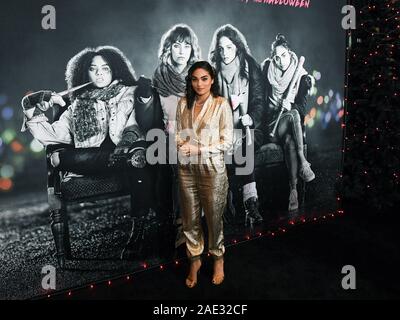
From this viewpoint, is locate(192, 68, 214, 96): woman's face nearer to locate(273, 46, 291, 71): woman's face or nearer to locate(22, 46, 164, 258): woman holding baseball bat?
locate(22, 46, 164, 258): woman holding baseball bat

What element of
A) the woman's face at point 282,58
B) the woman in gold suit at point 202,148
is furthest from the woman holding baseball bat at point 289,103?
the woman in gold suit at point 202,148

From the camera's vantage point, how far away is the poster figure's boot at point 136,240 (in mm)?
2641

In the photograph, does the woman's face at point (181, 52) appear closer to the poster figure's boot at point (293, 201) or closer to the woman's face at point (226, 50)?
the woman's face at point (226, 50)

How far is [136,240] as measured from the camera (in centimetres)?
266

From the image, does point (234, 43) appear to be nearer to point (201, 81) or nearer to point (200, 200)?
point (201, 81)

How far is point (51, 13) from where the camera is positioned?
2164mm

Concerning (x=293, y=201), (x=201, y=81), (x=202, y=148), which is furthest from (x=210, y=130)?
(x=293, y=201)

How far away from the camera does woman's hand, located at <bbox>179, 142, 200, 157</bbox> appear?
2223mm

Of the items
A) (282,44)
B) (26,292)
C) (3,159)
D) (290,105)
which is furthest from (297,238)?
(3,159)

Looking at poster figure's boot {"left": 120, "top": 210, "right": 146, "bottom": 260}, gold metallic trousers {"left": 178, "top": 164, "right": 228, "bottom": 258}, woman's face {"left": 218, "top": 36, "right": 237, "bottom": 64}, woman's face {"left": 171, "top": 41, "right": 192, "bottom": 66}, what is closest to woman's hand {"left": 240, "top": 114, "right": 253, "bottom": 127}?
woman's face {"left": 218, "top": 36, "right": 237, "bottom": 64}

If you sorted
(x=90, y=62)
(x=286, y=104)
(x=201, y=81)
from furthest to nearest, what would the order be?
1. (x=286, y=104)
2. (x=90, y=62)
3. (x=201, y=81)

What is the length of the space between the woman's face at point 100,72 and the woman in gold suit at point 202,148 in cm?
54

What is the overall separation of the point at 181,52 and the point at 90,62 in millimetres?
666
